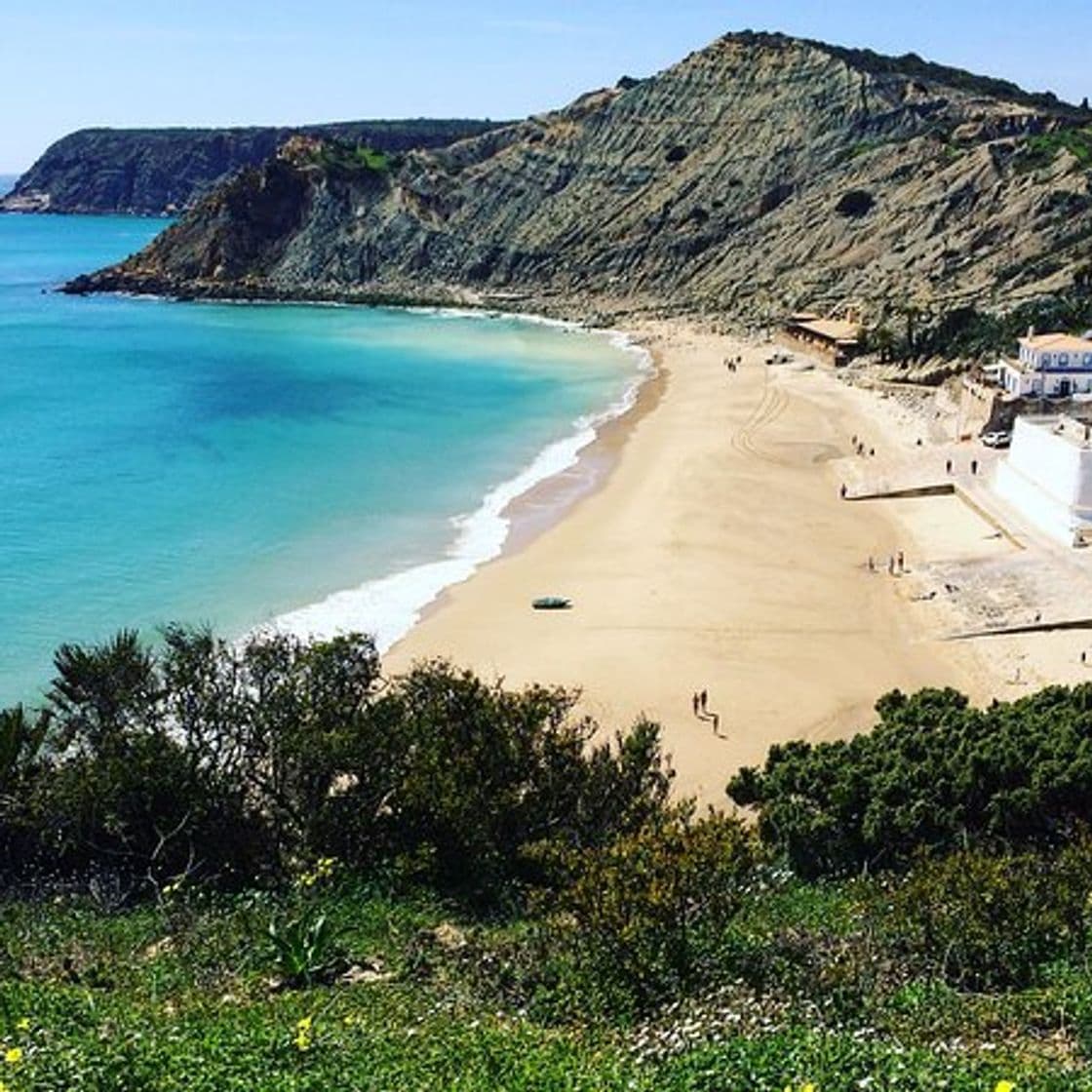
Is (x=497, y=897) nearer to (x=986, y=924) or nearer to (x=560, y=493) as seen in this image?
(x=986, y=924)

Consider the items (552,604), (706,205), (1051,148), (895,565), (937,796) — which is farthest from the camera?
(706,205)

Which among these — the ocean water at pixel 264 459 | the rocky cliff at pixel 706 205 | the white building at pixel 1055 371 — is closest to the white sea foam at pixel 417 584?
the ocean water at pixel 264 459

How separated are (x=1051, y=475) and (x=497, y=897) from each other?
26.8 metres

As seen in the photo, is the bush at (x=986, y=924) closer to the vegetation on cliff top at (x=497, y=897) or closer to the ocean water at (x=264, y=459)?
the vegetation on cliff top at (x=497, y=897)

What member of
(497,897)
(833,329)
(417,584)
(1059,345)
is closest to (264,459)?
(417,584)

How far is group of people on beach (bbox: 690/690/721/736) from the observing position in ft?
82.2

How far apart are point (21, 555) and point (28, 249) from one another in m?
136

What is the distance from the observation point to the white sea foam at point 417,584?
100 feet

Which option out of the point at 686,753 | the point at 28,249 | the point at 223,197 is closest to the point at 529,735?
the point at 686,753

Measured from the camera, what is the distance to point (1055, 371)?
48.8m

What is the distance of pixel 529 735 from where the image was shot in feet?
58.2

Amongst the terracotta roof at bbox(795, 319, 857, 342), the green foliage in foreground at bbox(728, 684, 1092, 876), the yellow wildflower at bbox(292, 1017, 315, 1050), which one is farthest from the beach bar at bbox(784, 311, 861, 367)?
the yellow wildflower at bbox(292, 1017, 315, 1050)

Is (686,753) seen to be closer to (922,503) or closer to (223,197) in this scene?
(922,503)

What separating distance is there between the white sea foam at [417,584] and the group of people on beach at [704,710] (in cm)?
736
